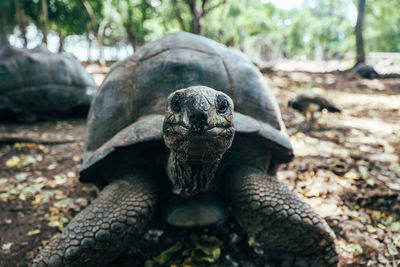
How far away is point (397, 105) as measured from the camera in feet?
19.5

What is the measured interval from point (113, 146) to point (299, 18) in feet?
121

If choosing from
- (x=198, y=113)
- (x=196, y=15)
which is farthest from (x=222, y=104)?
(x=196, y=15)

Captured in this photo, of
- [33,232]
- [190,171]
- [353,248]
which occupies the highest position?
[190,171]

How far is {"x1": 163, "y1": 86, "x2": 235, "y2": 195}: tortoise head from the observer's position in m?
1.14

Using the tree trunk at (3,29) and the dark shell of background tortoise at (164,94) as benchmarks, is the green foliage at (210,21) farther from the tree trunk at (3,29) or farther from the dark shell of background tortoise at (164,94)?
the dark shell of background tortoise at (164,94)

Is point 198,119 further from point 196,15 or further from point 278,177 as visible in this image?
point 196,15

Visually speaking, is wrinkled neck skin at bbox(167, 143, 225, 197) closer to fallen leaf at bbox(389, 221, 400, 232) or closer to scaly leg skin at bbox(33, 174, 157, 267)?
scaly leg skin at bbox(33, 174, 157, 267)

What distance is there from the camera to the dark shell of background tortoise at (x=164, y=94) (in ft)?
5.95

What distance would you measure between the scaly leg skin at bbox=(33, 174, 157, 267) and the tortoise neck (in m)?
0.23

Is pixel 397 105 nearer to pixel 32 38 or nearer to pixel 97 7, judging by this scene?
pixel 97 7

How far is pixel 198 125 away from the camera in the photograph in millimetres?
1132

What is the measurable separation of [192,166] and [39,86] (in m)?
4.30

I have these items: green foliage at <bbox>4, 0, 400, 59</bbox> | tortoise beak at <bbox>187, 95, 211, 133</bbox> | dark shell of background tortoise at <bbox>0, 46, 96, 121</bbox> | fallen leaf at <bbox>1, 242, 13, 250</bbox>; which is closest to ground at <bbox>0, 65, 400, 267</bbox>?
fallen leaf at <bbox>1, 242, 13, 250</bbox>

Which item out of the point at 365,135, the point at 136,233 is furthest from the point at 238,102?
the point at 365,135
